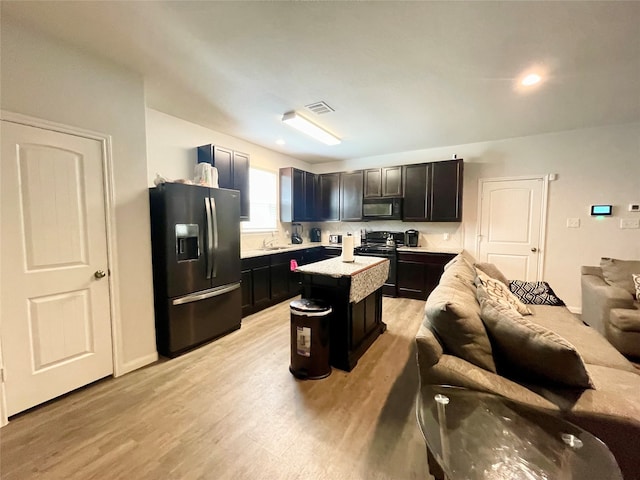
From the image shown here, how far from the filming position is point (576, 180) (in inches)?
158

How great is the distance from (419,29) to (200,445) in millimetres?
3159

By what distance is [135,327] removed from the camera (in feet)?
8.51

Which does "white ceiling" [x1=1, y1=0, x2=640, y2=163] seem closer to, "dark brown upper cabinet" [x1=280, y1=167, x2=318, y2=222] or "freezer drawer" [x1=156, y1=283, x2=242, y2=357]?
"dark brown upper cabinet" [x1=280, y1=167, x2=318, y2=222]

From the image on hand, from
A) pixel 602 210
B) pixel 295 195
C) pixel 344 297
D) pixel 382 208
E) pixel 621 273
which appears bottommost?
pixel 344 297

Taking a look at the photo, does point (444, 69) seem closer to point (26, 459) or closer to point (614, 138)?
point (614, 138)

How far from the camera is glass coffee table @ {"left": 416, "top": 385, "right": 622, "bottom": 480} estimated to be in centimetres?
99

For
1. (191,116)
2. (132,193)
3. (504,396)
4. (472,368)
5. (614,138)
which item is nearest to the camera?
(504,396)

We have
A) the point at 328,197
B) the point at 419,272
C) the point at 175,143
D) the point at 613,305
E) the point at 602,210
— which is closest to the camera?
the point at 613,305

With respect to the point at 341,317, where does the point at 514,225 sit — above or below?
above

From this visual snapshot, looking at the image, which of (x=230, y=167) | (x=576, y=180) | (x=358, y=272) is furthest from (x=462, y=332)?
(x=576, y=180)

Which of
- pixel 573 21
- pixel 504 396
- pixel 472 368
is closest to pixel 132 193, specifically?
pixel 472 368

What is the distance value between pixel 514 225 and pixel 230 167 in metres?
4.61

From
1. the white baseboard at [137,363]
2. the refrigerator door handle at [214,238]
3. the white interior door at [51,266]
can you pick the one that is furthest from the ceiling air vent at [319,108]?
the white baseboard at [137,363]

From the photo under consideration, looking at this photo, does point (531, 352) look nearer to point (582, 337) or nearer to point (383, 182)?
point (582, 337)
